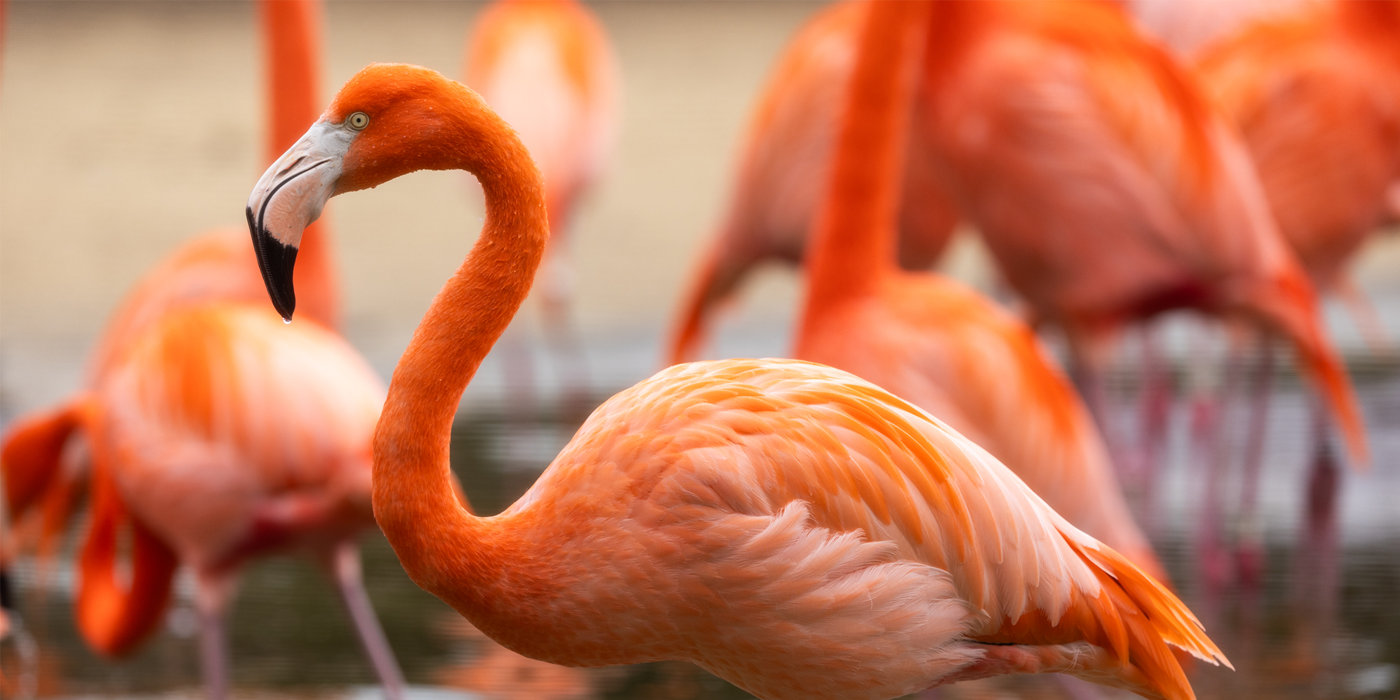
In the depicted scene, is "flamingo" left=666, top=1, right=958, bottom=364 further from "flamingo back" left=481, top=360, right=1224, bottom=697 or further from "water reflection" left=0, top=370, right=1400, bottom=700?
"flamingo back" left=481, top=360, right=1224, bottom=697

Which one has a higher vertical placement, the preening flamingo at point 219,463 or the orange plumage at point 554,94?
the orange plumage at point 554,94

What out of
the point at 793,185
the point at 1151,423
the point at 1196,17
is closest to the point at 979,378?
the point at 793,185

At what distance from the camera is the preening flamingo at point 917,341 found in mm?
2641

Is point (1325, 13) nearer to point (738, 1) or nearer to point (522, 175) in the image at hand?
point (522, 175)

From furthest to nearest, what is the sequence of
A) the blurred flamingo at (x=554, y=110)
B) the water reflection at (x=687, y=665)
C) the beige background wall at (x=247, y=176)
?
the beige background wall at (x=247, y=176)
the blurred flamingo at (x=554, y=110)
the water reflection at (x=687, y=665)

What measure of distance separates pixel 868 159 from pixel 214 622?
149 centimetres

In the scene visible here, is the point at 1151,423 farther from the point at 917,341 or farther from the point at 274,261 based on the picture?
the point at 274,261

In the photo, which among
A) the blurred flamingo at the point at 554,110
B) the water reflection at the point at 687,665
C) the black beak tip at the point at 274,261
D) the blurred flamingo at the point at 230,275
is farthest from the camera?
the blurred flamingo at the point at 554,110

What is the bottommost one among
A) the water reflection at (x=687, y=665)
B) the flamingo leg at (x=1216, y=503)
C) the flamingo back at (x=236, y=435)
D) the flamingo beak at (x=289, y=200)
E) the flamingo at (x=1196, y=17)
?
the water reflection at (x=687, y=665)

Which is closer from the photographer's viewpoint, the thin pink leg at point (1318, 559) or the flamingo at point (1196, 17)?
the thin pink leg at point (1318, 559)

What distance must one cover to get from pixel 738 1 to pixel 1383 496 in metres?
7.29

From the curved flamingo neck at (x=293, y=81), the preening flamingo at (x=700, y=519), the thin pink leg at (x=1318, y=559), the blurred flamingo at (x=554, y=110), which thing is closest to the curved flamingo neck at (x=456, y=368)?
the preening flamingo at (x=700, y=519)

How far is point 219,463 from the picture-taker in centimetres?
283

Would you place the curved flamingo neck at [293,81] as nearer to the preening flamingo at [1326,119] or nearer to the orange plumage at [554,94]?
the orange plumage at [554,94]
